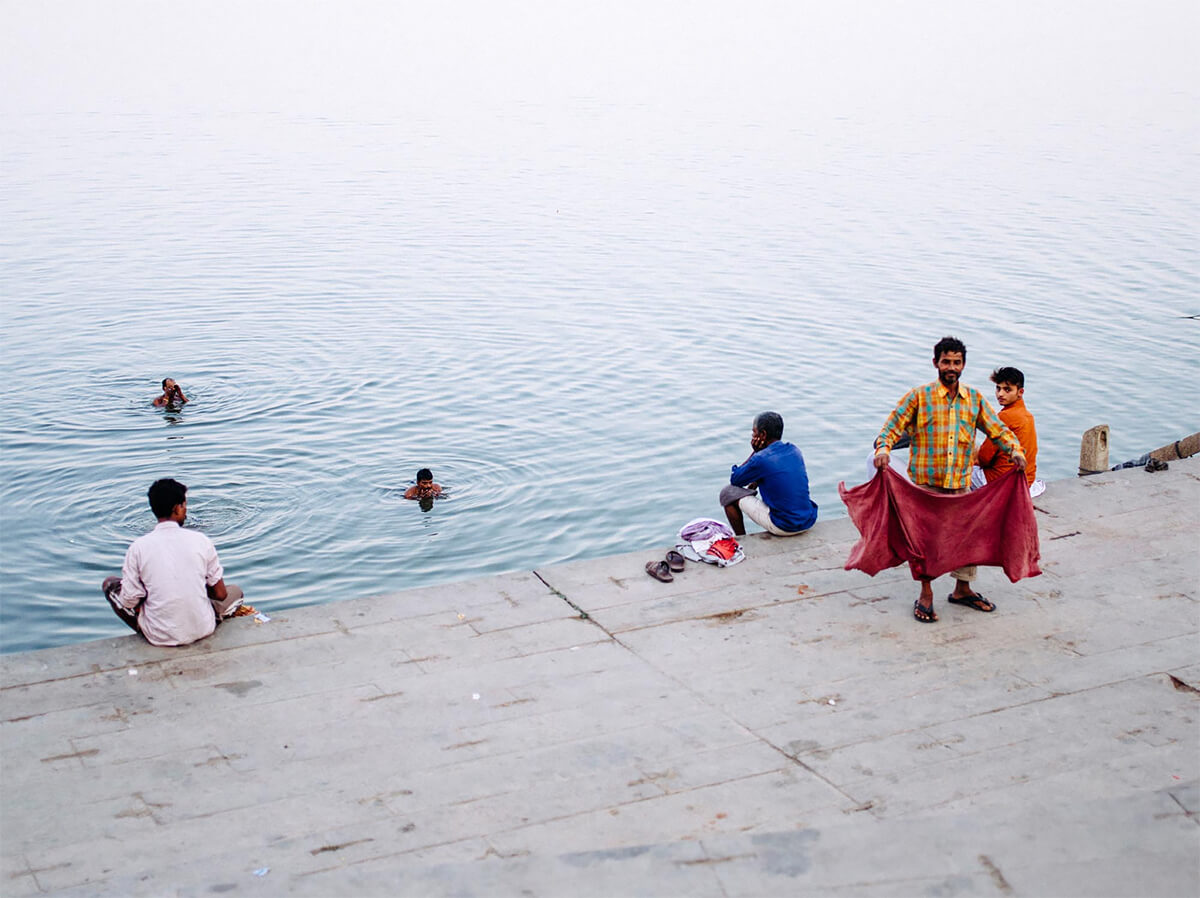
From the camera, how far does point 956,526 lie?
8.66 meters

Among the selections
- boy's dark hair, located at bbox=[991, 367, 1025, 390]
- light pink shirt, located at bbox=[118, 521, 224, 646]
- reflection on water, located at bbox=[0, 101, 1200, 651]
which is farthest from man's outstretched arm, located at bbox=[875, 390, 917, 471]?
reflection on water, located at bbox=[0, 101, 1200, 651]

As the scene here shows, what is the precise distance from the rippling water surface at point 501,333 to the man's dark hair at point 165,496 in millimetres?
3790

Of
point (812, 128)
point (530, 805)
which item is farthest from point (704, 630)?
point (812, 128)

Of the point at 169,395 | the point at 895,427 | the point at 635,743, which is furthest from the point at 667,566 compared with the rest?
the point at 169,395

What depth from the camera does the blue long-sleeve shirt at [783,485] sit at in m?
10.2

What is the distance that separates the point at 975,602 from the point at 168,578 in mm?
5452

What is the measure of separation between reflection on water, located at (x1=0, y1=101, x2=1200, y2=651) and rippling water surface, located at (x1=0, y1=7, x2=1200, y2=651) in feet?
0.24

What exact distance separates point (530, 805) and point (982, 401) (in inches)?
166

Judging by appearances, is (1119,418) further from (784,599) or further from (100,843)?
(100,843)

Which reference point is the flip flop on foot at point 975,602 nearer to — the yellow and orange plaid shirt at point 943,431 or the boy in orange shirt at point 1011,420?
the yellow and orange plaid shirt at point 943,431

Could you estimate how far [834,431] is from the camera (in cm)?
1733

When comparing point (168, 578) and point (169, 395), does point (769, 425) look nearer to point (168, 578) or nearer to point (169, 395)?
point (168, 578)

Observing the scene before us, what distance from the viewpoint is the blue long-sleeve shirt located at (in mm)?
10156

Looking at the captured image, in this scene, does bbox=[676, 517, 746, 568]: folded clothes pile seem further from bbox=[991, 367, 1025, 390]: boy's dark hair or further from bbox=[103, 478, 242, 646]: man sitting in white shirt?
bbox=[103, 478, 242, 646]: man sitting in white shirt
